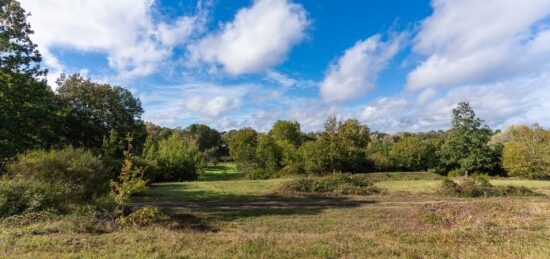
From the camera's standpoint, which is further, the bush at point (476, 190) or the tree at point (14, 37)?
the bush at point (476, 190)

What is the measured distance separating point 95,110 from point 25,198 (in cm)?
2742

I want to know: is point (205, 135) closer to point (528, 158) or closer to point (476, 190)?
point (528, 158)

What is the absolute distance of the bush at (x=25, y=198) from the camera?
8.78m

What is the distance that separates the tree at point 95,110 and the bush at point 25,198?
72.1 feet

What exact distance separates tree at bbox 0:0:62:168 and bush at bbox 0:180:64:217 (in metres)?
5.01

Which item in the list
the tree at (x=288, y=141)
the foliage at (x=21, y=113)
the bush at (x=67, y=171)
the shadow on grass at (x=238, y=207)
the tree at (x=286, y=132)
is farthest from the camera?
the tree at (x=286, y=132)

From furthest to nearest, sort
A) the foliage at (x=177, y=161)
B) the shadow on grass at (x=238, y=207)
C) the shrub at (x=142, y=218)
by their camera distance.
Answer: the foliage at (x=177, y=161) → the shadow on grass at (x=238, y=207) → the shrub at (x=142, y=218)

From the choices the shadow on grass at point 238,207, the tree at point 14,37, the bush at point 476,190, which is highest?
the tree at point 14,37

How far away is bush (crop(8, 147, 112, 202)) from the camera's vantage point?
12.9 metres

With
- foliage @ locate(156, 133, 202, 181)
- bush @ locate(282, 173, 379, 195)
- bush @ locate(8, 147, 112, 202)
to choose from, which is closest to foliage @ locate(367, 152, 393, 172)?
bush @ locate(282, 173, 379, 195)

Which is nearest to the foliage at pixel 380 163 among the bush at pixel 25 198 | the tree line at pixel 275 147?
the tree line at pixel 275 147

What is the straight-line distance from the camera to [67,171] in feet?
47.2

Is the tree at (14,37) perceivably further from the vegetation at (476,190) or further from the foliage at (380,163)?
the foliage at (380,163)

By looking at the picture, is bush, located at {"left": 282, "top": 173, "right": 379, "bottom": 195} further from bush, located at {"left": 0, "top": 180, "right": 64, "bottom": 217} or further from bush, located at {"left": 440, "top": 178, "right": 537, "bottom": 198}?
bush, located at {"left": 0, "top": 180, "right": 64, "bottom": 217}
